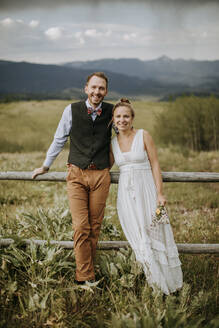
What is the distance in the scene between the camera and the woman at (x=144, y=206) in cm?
277

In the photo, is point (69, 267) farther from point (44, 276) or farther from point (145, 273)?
point (145, 273)

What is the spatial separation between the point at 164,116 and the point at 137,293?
18.1 meters

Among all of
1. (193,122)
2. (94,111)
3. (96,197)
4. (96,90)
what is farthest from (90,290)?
(193,122)

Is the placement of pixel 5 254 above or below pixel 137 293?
above

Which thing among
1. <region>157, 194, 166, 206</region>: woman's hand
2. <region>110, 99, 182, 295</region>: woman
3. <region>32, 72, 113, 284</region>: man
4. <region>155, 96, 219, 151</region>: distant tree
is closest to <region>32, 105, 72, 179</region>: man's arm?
<region>32, 72, 113, 284</region>: man

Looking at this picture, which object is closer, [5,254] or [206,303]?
[206,303]

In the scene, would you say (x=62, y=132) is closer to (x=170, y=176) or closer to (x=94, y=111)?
(x=94, y=111)

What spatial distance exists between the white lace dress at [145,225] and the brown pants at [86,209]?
24 cm

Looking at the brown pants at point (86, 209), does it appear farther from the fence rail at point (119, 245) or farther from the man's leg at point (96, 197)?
the fence rail at point (119, 245)

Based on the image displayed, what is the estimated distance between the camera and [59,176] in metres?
3.09

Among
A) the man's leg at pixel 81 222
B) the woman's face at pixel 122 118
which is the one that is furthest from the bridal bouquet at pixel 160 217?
the woman's face at pixel 122 118

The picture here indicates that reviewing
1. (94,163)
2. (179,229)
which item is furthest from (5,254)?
(179,229)

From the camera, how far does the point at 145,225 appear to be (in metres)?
2.80

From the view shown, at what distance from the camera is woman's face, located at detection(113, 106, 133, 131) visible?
2893mm
